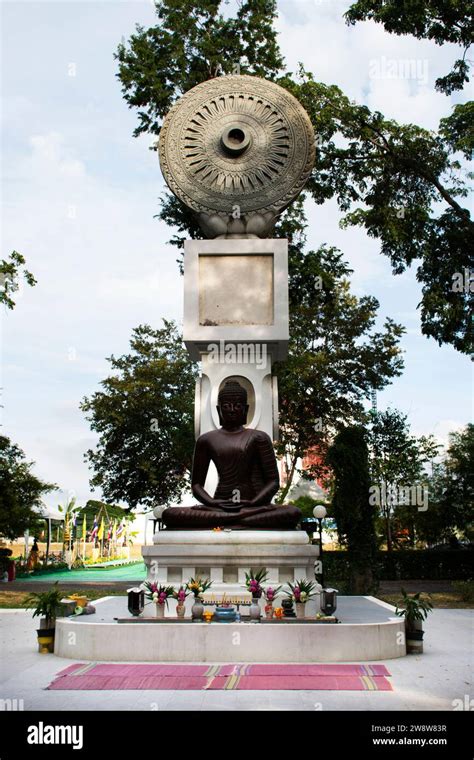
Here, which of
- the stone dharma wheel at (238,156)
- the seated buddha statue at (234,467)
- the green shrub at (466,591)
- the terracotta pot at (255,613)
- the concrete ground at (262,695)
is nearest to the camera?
the concrete ground at (262,695)

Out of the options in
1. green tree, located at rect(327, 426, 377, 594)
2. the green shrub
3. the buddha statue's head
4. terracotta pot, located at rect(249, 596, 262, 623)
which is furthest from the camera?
the green shrub

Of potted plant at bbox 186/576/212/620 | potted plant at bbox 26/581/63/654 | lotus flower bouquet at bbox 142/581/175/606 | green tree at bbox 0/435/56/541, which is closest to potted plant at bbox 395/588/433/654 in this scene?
potted plant at bbox 186/576/212/620

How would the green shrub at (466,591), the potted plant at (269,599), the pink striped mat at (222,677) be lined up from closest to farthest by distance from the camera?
the pink striped mat at (222,677), the potted plant at (269,599), the green shrub at (466,591)

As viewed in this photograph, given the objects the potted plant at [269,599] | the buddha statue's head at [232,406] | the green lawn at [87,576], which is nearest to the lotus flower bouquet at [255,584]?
the potted plant at [269,599]

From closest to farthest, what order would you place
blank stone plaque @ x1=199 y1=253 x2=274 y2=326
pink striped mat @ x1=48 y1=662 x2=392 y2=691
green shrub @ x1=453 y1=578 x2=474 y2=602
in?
pink striped mat @ x1=48 y1=662 x2=392 y2=691 → blank stone plaque @ x1=199 y1=253 x2=274 y2=326 → green shrub @ x1=453 y1=578 x2=474 y2=602

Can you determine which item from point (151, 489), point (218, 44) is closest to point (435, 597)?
point (151, 489)

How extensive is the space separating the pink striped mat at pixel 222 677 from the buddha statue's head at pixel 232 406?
4.63m

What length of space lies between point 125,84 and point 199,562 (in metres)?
15.2

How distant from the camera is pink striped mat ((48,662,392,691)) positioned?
25.1 feet

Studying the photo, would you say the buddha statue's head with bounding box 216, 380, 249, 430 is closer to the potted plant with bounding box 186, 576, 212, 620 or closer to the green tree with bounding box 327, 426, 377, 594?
the potted plant with bounding box 186, 576, 212, 620

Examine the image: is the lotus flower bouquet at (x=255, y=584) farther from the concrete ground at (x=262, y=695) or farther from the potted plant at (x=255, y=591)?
the concrete ground at (x=262, y=695)

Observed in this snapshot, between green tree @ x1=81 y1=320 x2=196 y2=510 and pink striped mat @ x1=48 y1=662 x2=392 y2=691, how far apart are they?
1869 centimetres

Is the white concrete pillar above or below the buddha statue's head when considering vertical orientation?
below

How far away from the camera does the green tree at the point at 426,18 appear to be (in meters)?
17.2
